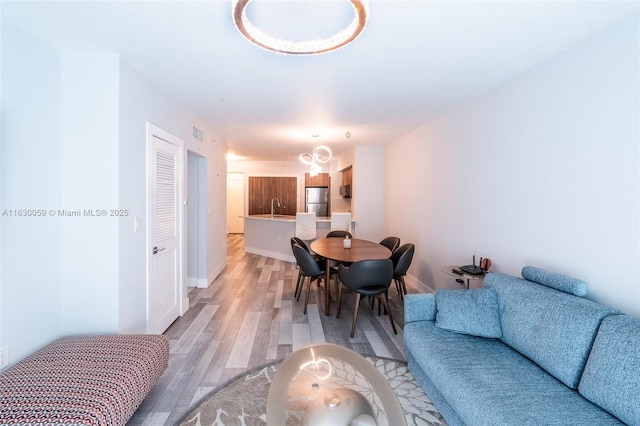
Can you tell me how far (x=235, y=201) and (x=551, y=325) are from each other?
9833 millimetres

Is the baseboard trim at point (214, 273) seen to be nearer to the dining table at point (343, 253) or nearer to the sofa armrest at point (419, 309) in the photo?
the dining table at point (343, 253)

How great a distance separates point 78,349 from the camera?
189cm

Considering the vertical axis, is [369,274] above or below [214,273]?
above

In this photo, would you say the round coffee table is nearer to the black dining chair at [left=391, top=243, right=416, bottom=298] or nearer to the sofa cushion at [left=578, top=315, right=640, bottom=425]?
the sofa cushion at [left=578, top=315, right=640, bottom=425]

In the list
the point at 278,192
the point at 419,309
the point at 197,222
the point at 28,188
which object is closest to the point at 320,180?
the point at 278,192

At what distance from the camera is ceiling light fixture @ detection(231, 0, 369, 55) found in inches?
49.5

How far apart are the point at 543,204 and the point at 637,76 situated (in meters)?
0.96

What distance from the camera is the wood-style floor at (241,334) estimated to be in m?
2.17

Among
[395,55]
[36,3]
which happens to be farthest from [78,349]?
[395,55]

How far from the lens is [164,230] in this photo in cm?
314

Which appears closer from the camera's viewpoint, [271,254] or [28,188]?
[28,188]

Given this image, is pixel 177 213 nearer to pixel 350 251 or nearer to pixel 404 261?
pixel 350 251

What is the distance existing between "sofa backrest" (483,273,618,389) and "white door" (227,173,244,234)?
9.09m

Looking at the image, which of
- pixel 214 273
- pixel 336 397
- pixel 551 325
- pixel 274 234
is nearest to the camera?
pixel 336 397
